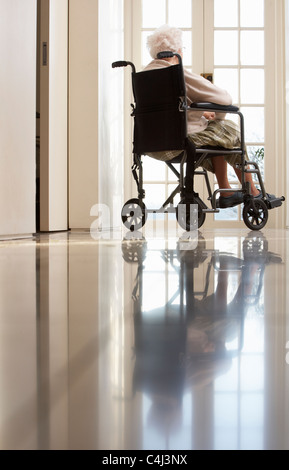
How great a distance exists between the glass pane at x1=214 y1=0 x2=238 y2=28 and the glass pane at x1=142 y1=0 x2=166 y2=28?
48 cm

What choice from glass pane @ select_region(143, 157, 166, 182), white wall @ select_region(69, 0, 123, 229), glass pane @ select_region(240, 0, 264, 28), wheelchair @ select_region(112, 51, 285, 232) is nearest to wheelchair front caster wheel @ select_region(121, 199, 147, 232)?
wheelchair @ select_region(112, 51, 285, 232)

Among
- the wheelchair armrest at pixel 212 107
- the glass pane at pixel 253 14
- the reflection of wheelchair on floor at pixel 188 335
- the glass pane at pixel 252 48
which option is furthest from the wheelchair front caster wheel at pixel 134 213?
the glass pane at pixel 253 14

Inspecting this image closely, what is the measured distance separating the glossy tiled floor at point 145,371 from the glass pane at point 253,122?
4755mm

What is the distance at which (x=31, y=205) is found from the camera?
8.37 ft

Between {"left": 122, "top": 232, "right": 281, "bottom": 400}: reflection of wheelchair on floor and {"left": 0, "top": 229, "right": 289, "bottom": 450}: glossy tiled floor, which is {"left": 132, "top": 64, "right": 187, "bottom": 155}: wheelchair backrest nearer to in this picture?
{"left": 122, "top": 232, "right": 281, "bottom": 400}: reflection of wheelchair on floor

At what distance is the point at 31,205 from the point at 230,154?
1.26 meters

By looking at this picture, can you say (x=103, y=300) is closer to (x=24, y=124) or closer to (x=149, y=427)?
(x=149, y=427)

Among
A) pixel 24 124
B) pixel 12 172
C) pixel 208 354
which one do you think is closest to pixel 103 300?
pixel 208 354

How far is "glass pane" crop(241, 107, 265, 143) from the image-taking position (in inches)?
204

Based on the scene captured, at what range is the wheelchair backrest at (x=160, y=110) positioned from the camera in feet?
9.59

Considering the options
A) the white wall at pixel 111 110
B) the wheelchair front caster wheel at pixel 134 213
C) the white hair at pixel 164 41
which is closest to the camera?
the wheelchair front caster wheel at pixel 134 213

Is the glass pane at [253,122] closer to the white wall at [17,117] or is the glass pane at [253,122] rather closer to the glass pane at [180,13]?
the glass pane at [180,13]

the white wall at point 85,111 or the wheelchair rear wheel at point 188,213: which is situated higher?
the white wall at point 85,111

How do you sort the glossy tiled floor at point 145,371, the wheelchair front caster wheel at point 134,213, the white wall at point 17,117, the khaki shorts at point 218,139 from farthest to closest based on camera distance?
the wheelchair front caster wheel at point 134,213
the khaki shorts at point 218,139
the white wall at point 17,117
the glossy tiled floor at point 145,371
